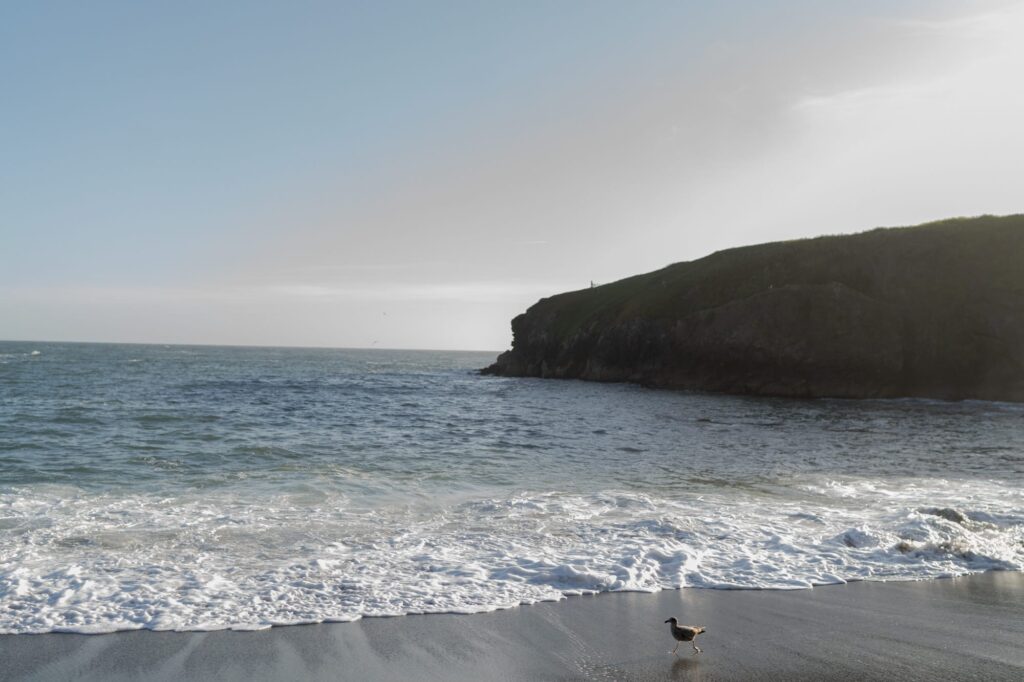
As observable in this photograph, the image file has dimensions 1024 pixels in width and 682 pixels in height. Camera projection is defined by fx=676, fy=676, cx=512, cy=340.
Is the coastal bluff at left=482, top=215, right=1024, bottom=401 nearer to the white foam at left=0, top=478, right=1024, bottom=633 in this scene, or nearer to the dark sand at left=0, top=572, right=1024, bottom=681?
the white foam at left=0, top=478, right=1024, bottom=633

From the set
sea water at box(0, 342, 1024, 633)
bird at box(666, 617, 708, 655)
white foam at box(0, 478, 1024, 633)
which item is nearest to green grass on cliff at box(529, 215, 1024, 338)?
sea water at box(0, 342, 1024, 633)

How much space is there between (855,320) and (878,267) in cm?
660

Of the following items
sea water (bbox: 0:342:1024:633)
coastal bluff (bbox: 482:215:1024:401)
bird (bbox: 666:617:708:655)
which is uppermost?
coastal bluff (bbox: 482:215:1024:401)

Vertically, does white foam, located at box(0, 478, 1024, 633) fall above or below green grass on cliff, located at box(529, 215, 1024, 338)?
below

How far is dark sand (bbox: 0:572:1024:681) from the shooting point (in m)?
6.85

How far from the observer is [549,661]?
7180 millimetres

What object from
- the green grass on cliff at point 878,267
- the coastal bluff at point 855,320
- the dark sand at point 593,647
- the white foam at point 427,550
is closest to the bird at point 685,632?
the dark sand at point 593,647

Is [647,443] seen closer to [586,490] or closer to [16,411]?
[586,490]

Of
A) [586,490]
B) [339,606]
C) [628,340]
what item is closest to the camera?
[339,606]

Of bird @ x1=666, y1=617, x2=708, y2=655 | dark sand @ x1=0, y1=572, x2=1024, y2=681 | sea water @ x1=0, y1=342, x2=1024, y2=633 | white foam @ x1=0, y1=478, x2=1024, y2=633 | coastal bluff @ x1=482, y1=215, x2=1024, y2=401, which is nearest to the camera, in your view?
dark sand @ x1=0, y1=572, x2=1024, y2=681

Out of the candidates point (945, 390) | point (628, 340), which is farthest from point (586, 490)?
point (628, 340)

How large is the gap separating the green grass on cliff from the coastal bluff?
11 cm

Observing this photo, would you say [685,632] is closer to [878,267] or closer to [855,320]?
[855,320]

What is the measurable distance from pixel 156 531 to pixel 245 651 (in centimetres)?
604
